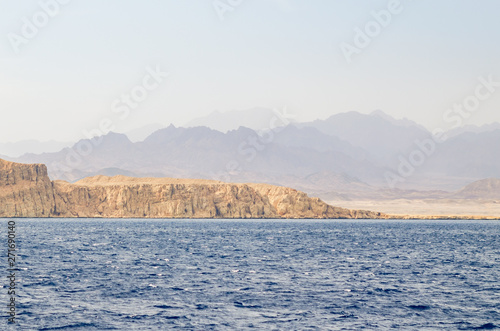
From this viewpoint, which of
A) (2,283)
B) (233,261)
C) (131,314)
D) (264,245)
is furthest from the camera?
(264,245)

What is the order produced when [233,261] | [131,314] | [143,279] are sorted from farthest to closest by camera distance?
[233,261], [143,279], [131,314]

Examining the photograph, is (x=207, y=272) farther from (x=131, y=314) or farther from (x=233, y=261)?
(x=131, y=314)

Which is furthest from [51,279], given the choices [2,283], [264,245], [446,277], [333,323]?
[264,245]

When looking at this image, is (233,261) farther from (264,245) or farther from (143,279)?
(264,245)

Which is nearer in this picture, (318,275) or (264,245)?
(318,275)

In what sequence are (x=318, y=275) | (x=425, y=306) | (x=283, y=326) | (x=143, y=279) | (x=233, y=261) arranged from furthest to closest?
(x=233, y=261)
(x=318, y=275)
(x=143, y=279)
(x=425, y=306)
(x=283, y=326)

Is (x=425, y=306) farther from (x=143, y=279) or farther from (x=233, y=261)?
(x=233, y=261)

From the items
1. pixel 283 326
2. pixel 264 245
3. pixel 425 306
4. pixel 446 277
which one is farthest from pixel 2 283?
pixel 264 245

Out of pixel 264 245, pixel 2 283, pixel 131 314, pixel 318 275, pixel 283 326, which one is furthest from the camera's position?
pixel 264 245

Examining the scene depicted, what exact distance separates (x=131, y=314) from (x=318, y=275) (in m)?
25.3

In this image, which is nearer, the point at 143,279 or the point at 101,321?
the point at 101,321

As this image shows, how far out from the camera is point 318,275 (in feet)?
201

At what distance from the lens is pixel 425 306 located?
45.5 metres

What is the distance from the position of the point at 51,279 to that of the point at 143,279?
29.2 ft
